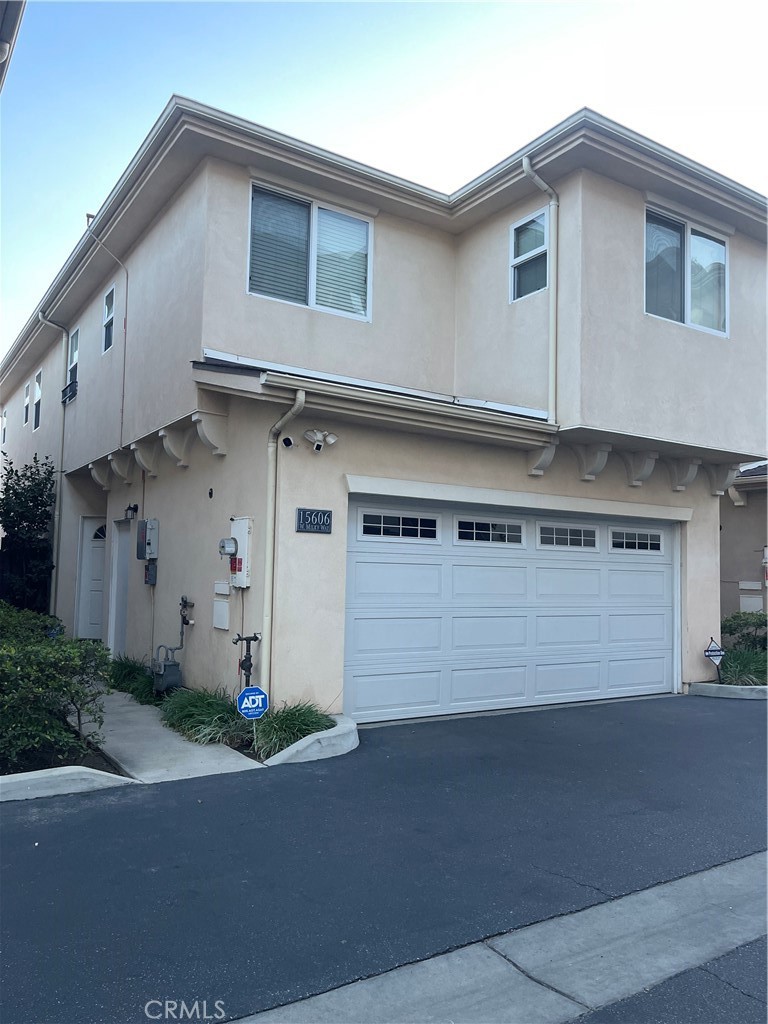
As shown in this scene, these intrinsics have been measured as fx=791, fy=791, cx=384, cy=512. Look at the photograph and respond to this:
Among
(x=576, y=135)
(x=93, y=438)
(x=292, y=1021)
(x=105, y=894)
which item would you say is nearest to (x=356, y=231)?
(x=576, y=135)

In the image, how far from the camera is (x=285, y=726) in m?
7.02

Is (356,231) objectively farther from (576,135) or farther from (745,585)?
(745,585)

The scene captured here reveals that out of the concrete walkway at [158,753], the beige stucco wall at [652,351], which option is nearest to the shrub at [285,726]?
the concrete walkway at [158,753]

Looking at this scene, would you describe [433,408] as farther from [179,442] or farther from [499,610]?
[179,442]

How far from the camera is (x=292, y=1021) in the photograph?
10.3 feet

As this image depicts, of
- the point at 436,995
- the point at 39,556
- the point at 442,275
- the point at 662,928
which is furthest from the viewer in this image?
the point at 39,556

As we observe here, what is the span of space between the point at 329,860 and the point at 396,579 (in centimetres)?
405

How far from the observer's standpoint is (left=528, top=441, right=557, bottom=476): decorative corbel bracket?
8953 millimetres

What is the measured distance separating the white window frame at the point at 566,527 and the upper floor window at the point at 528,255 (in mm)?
2749

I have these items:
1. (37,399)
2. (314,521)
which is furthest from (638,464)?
(37,399)

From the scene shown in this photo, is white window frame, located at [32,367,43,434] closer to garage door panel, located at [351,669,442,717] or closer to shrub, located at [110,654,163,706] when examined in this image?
shrub, located at [110,654,163,706]

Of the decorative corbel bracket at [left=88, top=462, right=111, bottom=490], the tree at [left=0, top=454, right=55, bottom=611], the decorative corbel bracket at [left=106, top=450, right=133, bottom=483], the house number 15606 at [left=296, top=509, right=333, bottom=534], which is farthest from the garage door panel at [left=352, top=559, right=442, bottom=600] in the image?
the tree at [left=0, top=454, right=55, bottom=611]

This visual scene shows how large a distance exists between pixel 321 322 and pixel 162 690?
15.3 ft

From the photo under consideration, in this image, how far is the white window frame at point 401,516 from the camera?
8.30 metres
